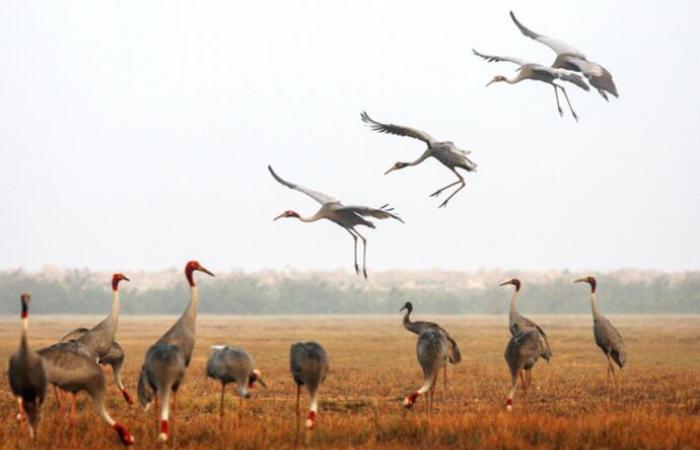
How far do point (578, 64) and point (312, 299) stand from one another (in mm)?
75418

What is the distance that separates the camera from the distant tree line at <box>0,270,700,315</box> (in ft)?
280

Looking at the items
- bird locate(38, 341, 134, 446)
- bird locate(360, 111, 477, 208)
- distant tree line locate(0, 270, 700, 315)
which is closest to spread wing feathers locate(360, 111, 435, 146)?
bird locate(360, 111, 477, 208)

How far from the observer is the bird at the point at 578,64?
16.4m

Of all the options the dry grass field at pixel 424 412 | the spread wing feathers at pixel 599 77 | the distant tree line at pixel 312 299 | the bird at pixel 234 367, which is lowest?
the dry grass field at pixel 424 412

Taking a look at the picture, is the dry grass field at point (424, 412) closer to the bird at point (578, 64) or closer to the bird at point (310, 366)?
the bird at point (310, 366)

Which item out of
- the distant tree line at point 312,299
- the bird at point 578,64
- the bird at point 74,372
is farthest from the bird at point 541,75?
the distant tree line at point 312,299

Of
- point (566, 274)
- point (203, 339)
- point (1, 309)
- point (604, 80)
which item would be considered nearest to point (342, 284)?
point (566, 274)

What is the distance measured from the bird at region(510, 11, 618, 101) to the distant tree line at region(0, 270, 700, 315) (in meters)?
67.3

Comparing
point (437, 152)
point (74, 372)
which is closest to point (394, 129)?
point (437, 152)

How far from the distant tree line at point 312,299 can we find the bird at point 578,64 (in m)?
67.3

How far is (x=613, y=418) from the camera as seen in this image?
12.3 metres

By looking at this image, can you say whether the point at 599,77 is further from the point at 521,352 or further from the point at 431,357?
the point at 431,357

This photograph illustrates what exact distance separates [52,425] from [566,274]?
109 meters

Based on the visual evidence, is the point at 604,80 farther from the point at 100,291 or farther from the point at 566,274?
the point at 566,274
